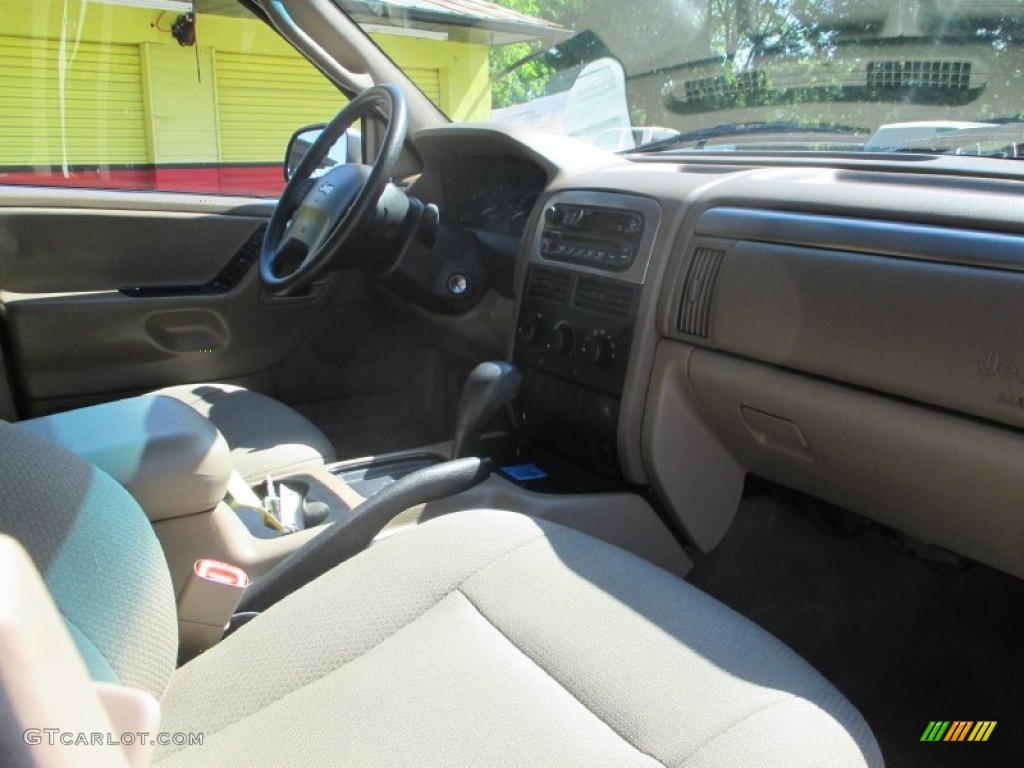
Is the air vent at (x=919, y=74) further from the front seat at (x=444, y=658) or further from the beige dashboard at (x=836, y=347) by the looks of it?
the front seat at (x=444, y=658)

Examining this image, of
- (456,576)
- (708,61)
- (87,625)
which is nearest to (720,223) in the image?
(708,61)

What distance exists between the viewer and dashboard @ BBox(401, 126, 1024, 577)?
1331 millimetres

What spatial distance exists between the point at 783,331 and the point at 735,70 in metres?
0.81

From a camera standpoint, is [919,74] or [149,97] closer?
[919,74]

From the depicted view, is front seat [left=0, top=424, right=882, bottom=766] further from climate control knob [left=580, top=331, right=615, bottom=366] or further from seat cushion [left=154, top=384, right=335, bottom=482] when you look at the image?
seat cushion [left=154, top=384, right=335, bottom=482]

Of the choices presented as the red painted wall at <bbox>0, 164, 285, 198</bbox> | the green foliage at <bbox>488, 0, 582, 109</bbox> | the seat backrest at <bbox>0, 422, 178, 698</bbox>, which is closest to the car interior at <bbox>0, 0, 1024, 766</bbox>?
the seat backrest at <bbox>0, 422, 178, 698</bbox>

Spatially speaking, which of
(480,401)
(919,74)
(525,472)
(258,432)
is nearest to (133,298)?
(258,432)

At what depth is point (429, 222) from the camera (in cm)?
237

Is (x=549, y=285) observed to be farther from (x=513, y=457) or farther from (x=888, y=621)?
(x=888, y=621)

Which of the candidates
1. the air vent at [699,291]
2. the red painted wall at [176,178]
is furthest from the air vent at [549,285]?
the red painted wall at [176,178]

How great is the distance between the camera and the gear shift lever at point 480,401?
81.8 inches

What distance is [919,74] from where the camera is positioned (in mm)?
1697

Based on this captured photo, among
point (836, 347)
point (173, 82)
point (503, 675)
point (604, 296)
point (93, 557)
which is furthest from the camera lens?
point (173, 82)

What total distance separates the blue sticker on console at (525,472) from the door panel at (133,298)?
0.95m
